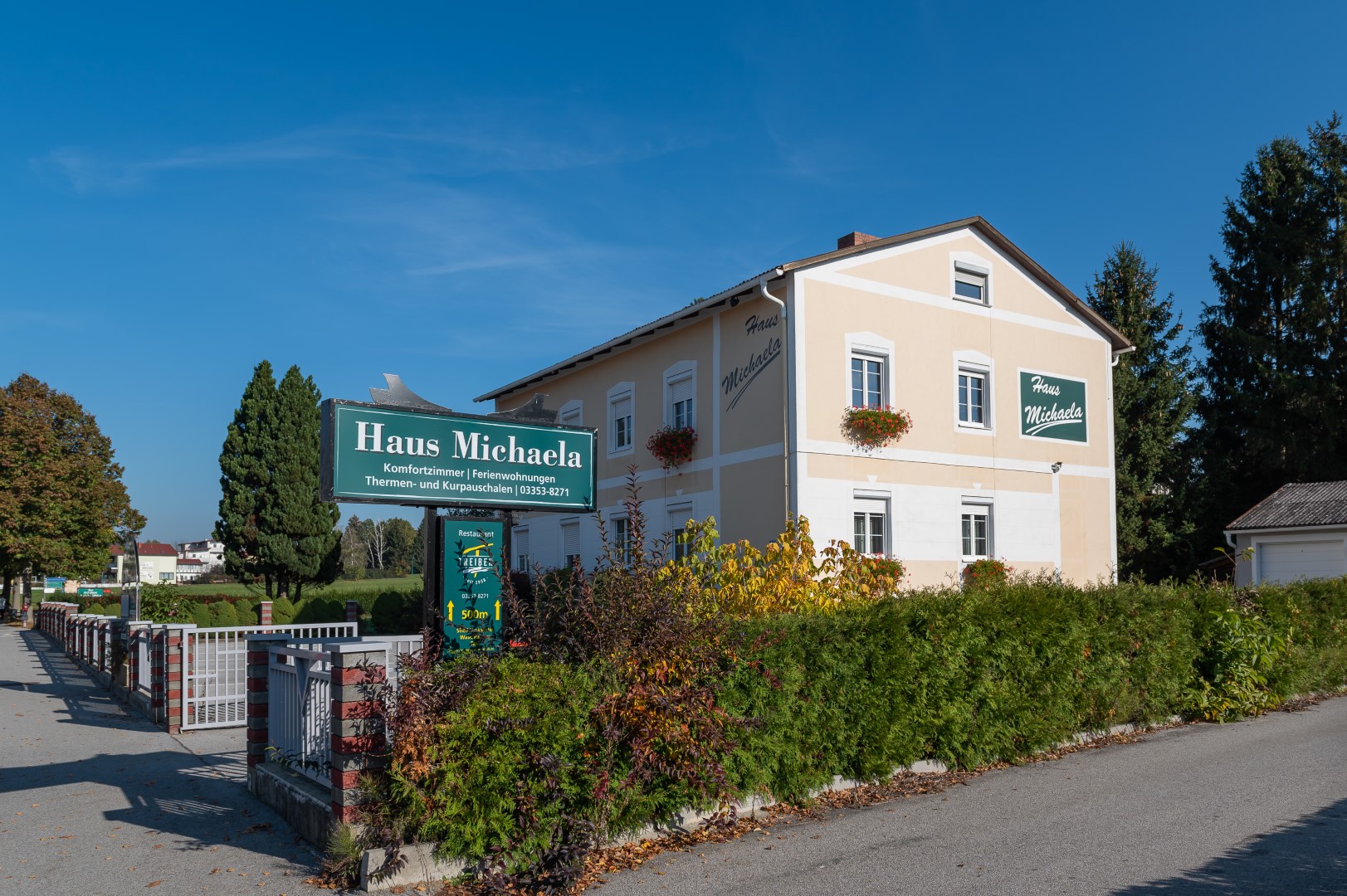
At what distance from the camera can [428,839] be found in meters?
5.87

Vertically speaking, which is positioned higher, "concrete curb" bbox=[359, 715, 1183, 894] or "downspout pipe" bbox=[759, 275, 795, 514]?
"downspout pipe" bbox=[759, 275, 795, 514]

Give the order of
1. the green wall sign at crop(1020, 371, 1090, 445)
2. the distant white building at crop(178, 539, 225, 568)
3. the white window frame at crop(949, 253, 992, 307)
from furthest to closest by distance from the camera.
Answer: the distant white building at crop(178, 539, 225, 568) < the green wall sign at crop(1020, 371, 1090, 445) < the white window frame at crop(949, 253, 992, 307)

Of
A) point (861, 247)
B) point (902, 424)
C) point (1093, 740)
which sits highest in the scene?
point (861, 247)

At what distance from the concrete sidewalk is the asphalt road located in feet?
8.45

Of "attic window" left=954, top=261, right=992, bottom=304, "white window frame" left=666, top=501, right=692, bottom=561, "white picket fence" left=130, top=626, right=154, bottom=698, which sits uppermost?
"attic window" left=954, top=261, right=992, bottom=304

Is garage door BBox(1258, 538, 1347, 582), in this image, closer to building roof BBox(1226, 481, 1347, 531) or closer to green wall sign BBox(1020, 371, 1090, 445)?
building roof BBox(1226, 481, 1347, 531)

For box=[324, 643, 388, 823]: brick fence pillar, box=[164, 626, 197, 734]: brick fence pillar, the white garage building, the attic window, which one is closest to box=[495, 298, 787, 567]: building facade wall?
the attic window

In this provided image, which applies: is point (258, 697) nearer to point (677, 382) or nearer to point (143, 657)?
point (143, 657)

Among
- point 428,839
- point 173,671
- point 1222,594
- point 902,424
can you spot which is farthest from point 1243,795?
point 173,671

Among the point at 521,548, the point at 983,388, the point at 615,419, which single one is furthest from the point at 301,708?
the point at 521,548

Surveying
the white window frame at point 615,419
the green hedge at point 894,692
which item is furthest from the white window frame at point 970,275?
the green hedge at point 894,692

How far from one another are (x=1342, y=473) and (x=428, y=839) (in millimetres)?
33760

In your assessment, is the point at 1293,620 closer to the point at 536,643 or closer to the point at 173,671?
the point at 536,643

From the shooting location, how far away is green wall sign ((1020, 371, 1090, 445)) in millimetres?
20250
